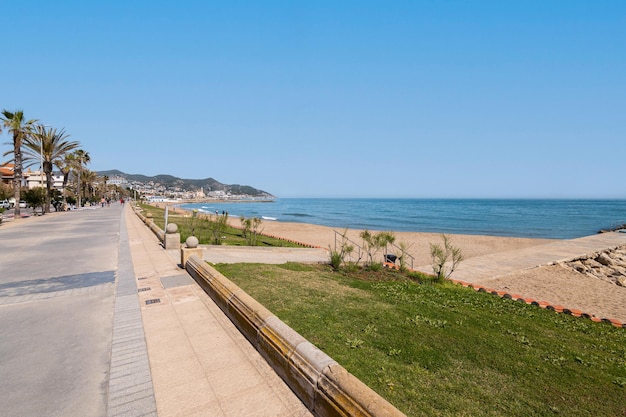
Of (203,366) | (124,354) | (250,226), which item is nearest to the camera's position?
(203,366)

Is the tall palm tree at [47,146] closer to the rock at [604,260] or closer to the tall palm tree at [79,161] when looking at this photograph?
the tall palm tree at [79,161]

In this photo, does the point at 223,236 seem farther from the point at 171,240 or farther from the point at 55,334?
the point at 55,334

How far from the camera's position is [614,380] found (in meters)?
4.39

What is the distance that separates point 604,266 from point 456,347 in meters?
20.0

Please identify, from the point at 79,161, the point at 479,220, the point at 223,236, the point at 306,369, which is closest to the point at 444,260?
the point at 306,369

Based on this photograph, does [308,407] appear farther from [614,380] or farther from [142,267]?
[142,267]

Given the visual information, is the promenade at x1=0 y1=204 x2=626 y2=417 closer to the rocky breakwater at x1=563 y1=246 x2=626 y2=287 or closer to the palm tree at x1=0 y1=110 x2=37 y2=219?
the rocky breakwater at x1=563 y1=246 x2=626 y2=287

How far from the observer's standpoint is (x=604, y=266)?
60.0ft

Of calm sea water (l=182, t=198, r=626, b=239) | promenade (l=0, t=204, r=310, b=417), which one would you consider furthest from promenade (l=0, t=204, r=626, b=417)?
calm sea water (l=182, t=198, r=626, b=239)

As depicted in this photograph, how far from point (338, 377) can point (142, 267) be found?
8.57 metres

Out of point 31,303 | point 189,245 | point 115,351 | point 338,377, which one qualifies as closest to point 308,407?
point 338,377

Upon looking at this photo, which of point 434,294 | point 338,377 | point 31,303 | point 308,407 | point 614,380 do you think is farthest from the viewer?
point 434,294

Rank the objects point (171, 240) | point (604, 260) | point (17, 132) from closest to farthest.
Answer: point (171, 240), point (604, 260), point (17, 132)

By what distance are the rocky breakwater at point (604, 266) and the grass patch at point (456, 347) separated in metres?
11.7
